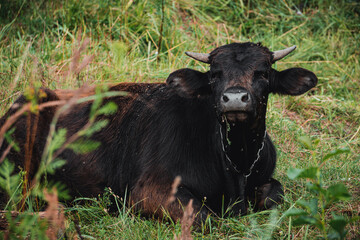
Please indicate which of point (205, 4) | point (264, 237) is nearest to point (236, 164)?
point (264, 237)

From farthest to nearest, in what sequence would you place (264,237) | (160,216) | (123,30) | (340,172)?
(123,30) → (340,172) → (160,216) → (264,237)

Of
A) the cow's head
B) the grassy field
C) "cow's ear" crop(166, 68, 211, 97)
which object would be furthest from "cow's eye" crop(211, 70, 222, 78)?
the grassy field

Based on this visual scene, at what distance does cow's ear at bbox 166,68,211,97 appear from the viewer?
439 cm

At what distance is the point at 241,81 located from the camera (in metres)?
3.83

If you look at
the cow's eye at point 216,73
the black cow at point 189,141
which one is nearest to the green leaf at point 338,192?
the black cow at point 189,141

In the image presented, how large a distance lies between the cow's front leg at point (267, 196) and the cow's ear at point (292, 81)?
2.95ft

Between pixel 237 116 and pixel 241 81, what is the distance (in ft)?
1.19

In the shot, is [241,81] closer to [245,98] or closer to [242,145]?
[245,98]

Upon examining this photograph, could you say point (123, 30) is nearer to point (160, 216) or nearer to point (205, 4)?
point (205, 4)

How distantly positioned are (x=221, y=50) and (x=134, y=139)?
1201 mm

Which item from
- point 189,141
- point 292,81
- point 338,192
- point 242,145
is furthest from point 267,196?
point 338,192

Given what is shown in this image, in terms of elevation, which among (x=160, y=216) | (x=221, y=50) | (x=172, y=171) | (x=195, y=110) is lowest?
(x=160, y=216)

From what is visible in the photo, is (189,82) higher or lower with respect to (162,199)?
higher

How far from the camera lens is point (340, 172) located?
4891 mm
